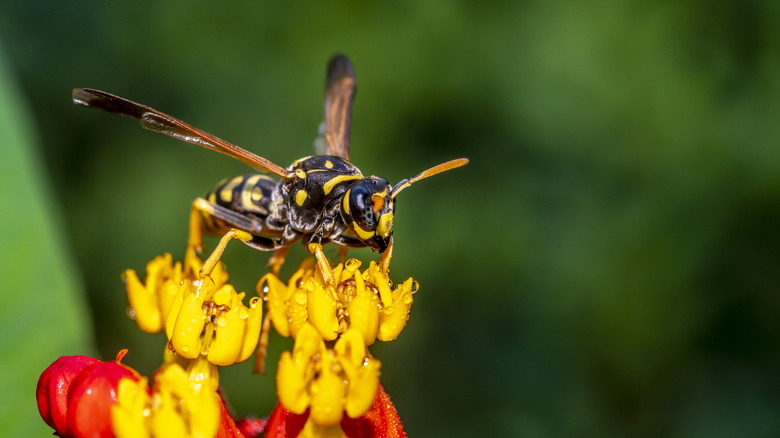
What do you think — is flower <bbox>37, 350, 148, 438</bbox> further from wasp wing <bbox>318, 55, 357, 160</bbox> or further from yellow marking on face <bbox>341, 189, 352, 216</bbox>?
wasp wing <bbox>318, 55, 357, 160</bbox>

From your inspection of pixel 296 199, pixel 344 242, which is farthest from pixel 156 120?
pixel 344 242

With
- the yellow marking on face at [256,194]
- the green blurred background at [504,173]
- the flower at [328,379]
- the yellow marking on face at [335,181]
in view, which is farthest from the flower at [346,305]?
the green blurred background at [504,173]

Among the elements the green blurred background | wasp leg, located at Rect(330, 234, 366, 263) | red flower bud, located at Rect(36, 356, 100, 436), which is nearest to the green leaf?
red flower bud, located at Rect(36, 356, 100, 436)

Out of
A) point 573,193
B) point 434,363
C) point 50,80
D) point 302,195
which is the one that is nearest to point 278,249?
point 302,195

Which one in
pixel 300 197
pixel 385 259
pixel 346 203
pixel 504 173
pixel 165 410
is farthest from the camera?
pixel 504 173

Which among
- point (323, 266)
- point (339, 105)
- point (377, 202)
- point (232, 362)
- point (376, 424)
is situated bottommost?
point (376, 424)

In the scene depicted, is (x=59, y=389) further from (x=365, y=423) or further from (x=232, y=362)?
(x=365, y=423)

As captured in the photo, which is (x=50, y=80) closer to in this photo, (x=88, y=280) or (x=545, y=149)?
(x=88, y=280)
